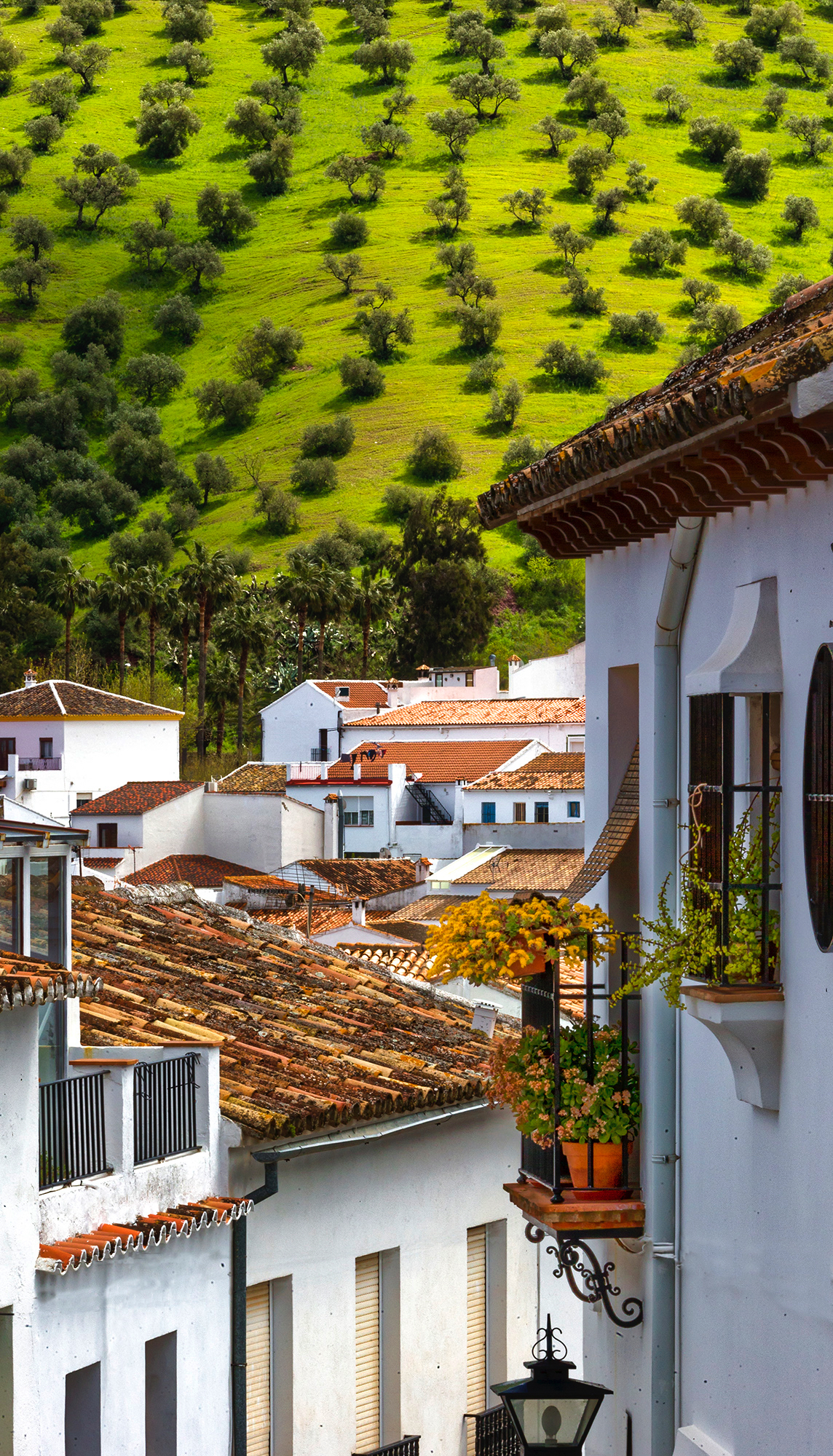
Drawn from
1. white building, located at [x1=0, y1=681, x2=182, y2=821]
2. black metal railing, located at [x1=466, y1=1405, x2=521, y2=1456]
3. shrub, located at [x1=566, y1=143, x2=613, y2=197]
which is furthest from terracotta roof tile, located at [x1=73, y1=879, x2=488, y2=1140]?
shrub, located at [x1=566, y1=143, x2=613, y2=197]

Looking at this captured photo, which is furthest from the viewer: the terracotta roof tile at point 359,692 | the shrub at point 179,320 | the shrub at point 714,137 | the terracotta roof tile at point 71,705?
the shrub at point 714,137

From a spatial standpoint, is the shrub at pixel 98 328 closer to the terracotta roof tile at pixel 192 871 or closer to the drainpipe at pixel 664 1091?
the terracotta roof tile at pixel 192 871

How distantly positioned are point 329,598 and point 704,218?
238ft

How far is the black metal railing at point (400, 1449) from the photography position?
12.5 meters

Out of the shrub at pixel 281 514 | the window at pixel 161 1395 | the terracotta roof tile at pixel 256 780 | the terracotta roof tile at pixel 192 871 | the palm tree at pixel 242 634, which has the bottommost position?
the window at pixel 161 1395

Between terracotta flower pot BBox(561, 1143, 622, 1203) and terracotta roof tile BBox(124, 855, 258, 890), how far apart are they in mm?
42568

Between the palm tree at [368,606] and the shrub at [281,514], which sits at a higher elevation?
the shrub at [281,514]

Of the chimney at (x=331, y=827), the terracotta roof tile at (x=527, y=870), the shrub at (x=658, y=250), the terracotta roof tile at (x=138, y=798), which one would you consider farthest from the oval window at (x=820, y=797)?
the shrub at (x=658, y=250)

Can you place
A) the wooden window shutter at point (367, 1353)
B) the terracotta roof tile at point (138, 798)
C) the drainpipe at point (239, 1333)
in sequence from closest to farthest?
the drainpipe at point (239, 1333) → the wooden window shutter at point (367, 1353) → the terracotta roof tile at point (138, 798)

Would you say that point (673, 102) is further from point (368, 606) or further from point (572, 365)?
point (368, 606)

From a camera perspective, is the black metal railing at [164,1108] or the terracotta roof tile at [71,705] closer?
the black metal railing at [164,1108]

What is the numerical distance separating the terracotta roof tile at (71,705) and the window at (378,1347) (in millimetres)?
65757

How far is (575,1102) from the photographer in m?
8.75

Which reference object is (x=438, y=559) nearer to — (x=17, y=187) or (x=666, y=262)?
(x=666, y=262)
